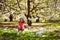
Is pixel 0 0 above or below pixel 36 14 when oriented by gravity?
above

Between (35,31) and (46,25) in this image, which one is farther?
(46,25)

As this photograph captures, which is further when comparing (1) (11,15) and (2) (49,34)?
(1) (11,15)

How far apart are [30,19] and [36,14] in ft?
1.18

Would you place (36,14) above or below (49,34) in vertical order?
above

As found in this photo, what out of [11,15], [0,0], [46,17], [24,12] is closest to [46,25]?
[46,17]

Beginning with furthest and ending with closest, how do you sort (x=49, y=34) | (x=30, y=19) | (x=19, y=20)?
(x=30, y=19) → (x=19, y=20) → (x=49, y=34)

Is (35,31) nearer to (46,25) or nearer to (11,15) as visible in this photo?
(46,25)

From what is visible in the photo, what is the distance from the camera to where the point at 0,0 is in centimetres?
655

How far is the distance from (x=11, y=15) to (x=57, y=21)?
171cm

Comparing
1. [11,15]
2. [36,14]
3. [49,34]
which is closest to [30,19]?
[36,14]

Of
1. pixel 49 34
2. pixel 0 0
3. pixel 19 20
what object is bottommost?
pixel 49 34

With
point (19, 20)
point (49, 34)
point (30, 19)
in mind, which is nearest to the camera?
point (49, 34)

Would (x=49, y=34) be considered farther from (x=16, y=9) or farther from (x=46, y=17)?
(x=16, y=9)

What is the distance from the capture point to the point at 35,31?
5699 mm
